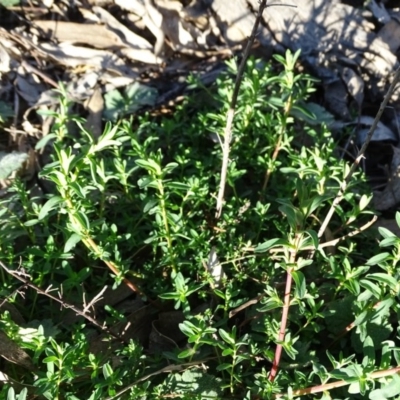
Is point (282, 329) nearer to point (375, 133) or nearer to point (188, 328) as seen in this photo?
point (188, 328)

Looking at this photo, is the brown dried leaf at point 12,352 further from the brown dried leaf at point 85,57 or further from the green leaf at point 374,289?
the brown dried leaf at point 85,57

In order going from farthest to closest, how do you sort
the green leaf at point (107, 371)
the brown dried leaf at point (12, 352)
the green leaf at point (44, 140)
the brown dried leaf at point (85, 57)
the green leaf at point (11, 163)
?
1. the brown dried leaf at point (85, 57)
2. the green leaf at point (11, 163)
3. the green leaf at point (44, 140)
4. the brown dried leaf at point (12, 352)
5. the green leaf at point (107, 371)

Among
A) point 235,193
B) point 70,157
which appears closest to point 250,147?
point 235,193

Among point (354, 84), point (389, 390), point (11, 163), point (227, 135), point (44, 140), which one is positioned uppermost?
point (354, 84)

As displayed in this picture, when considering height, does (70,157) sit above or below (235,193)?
above

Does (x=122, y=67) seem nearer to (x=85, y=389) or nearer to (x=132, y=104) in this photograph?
(x=132, y=104)

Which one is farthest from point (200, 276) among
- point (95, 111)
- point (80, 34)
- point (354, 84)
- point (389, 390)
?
point (80, 34)

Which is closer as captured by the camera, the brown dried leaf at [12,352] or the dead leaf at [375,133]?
the brown dried leaf at [12,352]

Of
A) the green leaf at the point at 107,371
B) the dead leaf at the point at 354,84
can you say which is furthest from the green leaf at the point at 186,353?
the dead leaf at the point at 354,84

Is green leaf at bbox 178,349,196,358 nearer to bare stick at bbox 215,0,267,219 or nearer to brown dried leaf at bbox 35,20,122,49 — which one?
bare stick at bbox 215,0,267,219
